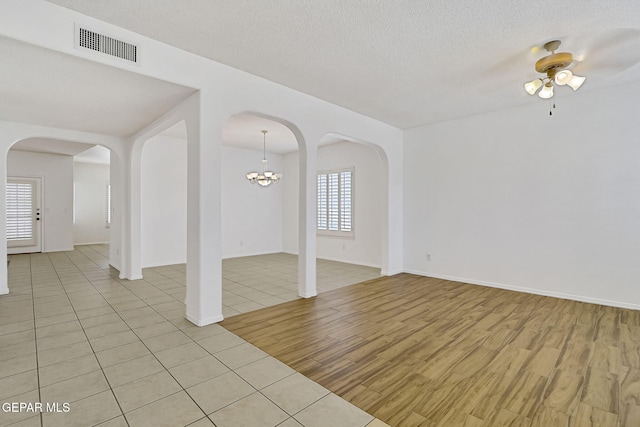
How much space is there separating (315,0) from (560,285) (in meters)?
4.85

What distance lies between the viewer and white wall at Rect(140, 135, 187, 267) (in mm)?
6254

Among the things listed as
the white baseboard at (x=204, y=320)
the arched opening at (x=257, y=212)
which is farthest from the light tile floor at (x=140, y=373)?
the arched opening at (x=257, y=212)

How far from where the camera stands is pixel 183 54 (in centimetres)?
304

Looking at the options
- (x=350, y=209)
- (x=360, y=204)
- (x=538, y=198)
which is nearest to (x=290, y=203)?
(x=350, y=209)

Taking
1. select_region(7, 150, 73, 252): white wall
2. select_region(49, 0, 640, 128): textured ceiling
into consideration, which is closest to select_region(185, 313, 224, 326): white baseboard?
select_region(49, 0, 640, 128): textured ceiling

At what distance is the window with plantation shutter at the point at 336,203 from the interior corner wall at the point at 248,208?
1459 mm

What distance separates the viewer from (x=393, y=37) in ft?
9.21

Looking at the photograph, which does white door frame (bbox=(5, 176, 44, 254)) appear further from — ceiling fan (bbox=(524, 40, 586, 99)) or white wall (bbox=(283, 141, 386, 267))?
ceiling fan (bbox=(524, 40, 586, 99))

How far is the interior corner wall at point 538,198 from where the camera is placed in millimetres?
3855

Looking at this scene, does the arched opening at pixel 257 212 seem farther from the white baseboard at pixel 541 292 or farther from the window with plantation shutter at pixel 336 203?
the white baseboard at pixel 541 292

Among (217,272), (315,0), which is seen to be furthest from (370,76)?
(217,272)

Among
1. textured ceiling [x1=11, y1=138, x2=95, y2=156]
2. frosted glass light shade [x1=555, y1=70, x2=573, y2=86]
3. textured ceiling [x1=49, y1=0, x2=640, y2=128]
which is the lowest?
frosted glass light shade [x1=555, y1=70, x2=573, y2=86]

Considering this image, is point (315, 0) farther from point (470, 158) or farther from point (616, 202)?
point (616, 202)

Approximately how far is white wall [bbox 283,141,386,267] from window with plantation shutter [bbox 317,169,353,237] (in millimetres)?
141
